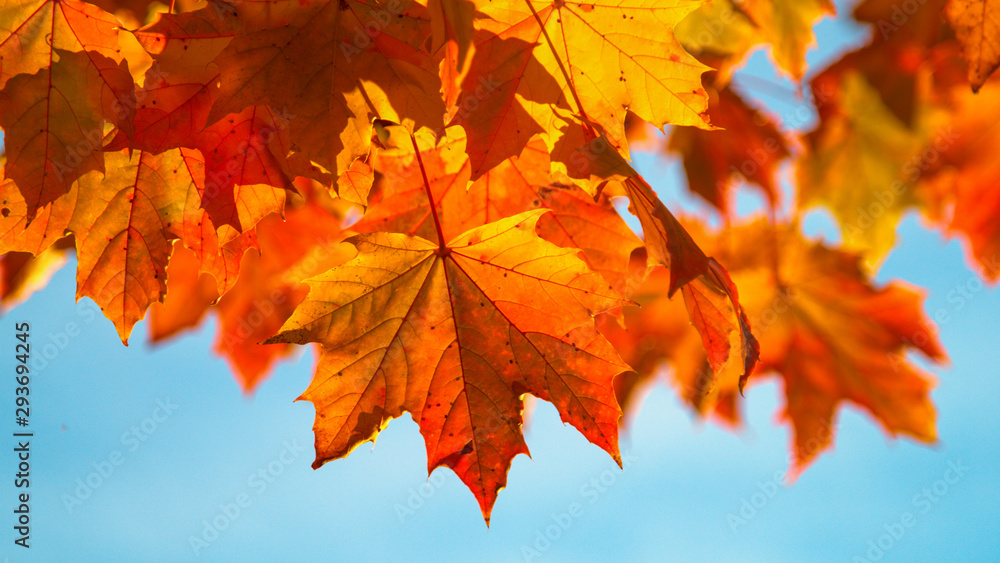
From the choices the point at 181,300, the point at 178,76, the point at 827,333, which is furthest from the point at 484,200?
the point at 827,333

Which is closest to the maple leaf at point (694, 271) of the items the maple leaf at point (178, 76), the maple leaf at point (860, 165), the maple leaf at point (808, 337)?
the maple leaf at point (178, 76)

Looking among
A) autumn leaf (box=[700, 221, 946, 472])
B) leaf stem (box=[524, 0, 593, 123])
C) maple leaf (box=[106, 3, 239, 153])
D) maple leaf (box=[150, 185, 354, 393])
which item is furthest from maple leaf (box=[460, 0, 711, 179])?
autumn leaf (box=[700, 221, 946, 472])

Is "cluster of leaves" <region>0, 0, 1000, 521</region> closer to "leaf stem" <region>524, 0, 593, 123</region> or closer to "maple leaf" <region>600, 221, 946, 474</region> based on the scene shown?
"leaf stem" <region>524, 0, 593, 123</region>

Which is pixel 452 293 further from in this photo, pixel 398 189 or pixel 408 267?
pixel 398 189

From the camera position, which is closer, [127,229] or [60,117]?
[60,117]

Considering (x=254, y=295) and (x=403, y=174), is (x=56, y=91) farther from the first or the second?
(x=254, y=295)
